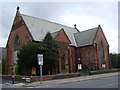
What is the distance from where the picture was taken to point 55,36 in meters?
38.0

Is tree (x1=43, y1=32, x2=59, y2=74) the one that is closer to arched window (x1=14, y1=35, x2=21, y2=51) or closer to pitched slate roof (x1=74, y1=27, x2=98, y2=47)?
arched window (x1=14, y1=35, x2=21, y2=51)

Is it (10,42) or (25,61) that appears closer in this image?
(25,61)

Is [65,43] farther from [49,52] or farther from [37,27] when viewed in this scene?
[49,52]

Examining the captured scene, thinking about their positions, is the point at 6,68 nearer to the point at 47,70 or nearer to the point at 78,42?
the point at 47,70

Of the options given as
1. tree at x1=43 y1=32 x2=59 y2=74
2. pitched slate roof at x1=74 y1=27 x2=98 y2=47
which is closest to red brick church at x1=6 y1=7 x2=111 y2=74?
pitched slate roof at x1=74 y1=27 x2=98 y2=47

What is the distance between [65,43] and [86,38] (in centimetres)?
1036

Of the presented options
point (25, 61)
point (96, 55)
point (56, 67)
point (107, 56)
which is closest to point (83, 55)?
point (96, 55)

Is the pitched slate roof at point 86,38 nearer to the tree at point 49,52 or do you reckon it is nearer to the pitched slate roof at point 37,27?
the pitched slate roof at point 37,27

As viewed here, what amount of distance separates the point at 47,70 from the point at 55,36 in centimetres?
831

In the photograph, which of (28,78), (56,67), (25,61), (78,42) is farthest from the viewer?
(78,42)

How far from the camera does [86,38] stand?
158 feet

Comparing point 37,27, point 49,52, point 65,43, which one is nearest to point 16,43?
point 37,27

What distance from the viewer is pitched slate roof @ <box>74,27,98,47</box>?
1826 inches

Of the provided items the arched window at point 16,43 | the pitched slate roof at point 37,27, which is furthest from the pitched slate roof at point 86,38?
the arched window at point 16,43
